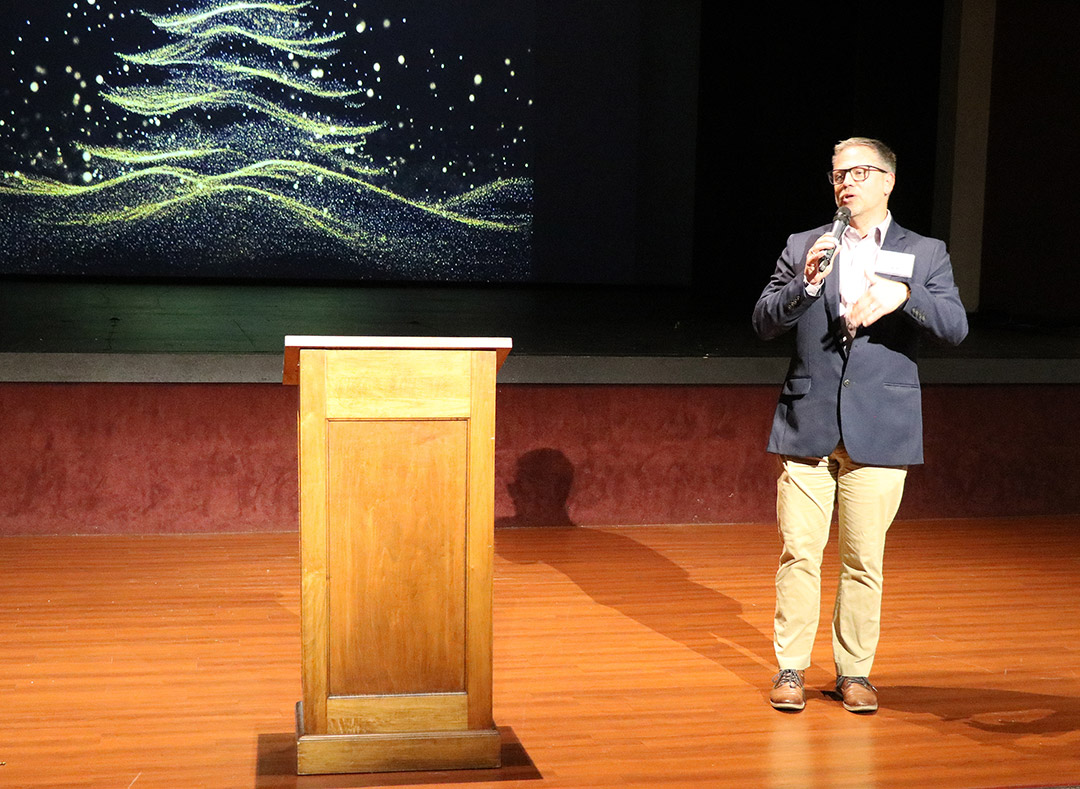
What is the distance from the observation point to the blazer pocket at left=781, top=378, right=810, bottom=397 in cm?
298

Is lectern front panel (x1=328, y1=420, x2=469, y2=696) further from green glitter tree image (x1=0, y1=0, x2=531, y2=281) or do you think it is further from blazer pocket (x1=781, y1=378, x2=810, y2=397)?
green glitter tree image (x1=0, y1=0, x2=531, y2=281)

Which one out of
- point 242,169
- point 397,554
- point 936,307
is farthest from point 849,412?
point 242,169

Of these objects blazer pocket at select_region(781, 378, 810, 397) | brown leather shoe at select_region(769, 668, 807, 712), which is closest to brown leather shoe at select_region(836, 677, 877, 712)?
brown leather shoe at select_region(769, 668, 807, 712)

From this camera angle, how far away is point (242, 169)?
32.7ft

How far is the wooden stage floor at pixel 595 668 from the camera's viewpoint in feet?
8.56

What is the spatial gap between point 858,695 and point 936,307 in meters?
0.94

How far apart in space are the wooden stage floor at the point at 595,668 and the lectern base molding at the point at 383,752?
1.2 inches

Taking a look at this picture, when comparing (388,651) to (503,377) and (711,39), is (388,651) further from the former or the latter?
(711,39)

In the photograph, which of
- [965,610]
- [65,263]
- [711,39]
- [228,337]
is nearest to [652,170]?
[711,39]

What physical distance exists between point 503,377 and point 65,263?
6.14m

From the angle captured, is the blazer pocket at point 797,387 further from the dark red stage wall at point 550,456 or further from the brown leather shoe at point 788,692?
the dark red stage wall at point 550,456

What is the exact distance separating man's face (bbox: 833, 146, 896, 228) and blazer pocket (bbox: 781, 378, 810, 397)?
410 mm

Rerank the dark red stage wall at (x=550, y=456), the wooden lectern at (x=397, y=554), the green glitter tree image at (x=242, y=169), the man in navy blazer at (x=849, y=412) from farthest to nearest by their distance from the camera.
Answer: the green glitter tree image at (x=242, y=169)
the dark red stage wall at (x=550, y=456)
the man in navy blazer at (x=849, y=412)
the wooden lectern at (x=397, y=554)

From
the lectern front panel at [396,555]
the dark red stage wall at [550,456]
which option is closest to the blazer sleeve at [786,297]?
the lectern front panel at [396,555]
